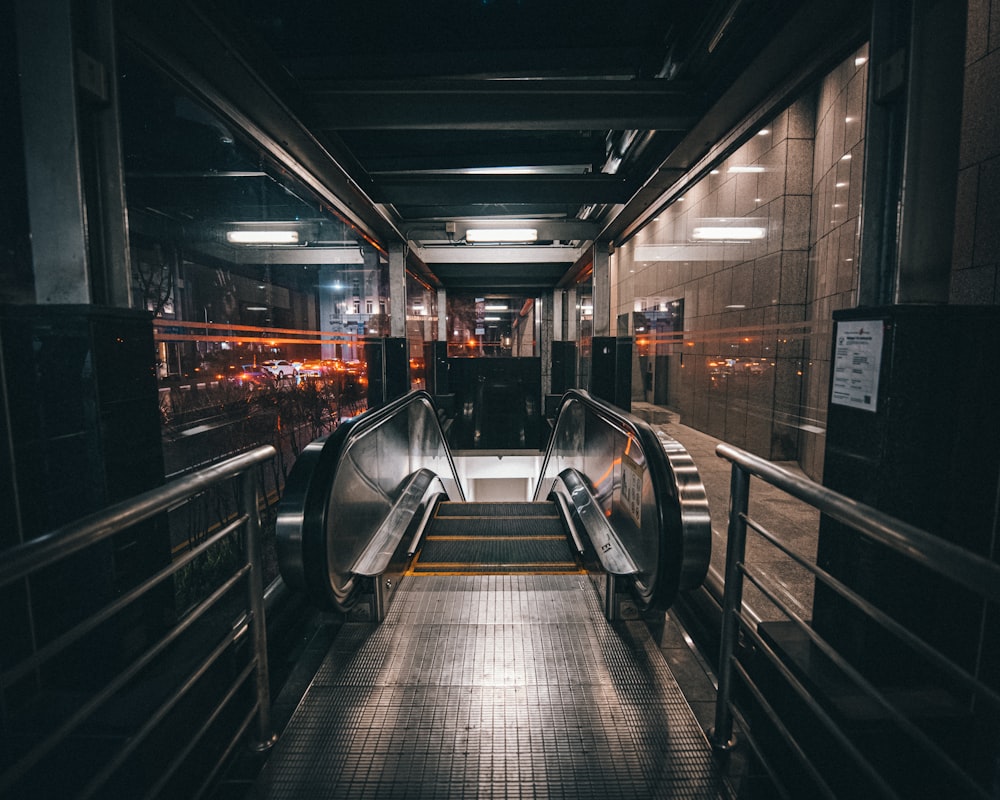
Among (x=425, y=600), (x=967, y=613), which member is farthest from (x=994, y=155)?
(x=425, y=600)

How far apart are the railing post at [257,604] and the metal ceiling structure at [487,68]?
205 cm

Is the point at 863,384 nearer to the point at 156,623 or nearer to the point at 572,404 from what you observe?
the point at 156,623

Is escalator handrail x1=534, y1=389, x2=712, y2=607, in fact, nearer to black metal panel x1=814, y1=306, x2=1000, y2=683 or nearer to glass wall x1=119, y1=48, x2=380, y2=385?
black metal panel x1=814, y1=306, x2=1000, y2=683

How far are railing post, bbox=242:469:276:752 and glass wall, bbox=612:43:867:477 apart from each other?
4830 mm

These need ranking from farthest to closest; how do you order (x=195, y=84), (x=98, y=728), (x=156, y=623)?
(x=195, y=84)
(x=156, y=623)
(x=98, y=728)

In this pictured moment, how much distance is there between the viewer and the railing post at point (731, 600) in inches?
69.2

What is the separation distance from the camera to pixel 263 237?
6.17 meters

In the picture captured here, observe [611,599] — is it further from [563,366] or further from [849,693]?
[563,366]

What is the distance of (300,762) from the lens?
179 centimetres

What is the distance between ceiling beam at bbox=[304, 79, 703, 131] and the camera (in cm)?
295

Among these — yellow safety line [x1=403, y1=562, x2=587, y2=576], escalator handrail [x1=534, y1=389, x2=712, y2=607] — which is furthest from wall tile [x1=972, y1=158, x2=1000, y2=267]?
yellow safety line [x1=403, y1=562, x2=587, y2=576]

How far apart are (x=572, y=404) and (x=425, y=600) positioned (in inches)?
131

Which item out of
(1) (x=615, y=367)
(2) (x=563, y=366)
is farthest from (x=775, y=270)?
(2) (x=563, y=366)

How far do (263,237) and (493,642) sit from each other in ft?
19.2
